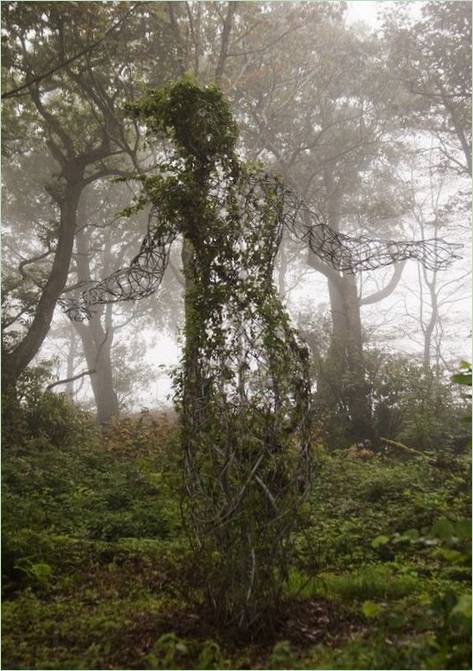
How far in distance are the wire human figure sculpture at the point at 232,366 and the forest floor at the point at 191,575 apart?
1.04 ft

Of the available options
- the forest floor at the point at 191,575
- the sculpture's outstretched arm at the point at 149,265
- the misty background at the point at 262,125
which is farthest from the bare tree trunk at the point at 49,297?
the sculpture's outstretched arm at the point at 149,265

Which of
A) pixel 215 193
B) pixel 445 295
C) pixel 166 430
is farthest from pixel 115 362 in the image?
pixel 215 193

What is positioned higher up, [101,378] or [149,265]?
[101,378]

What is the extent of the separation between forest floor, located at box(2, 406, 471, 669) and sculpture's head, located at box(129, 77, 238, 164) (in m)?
2.19

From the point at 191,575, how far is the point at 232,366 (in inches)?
55.0

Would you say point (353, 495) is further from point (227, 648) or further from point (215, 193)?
point (215, 193)

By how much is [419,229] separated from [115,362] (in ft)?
44.1

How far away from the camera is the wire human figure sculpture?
3281 mm

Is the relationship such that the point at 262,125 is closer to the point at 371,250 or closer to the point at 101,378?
the point at 101,378

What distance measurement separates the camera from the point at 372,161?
17.2 meters

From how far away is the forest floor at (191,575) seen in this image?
2.94 metres

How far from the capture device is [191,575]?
3.53 m

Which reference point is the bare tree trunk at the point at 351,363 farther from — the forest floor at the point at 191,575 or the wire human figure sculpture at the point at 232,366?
the wire human figure sculpture at the point at 232,366

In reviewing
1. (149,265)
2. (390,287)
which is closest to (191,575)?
(149,265)
